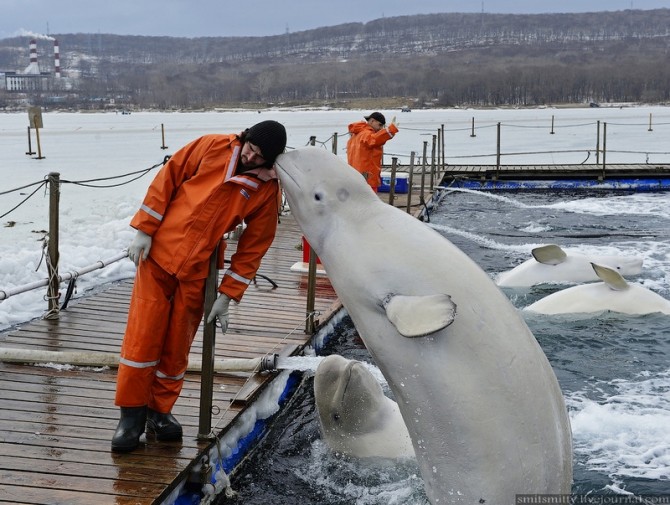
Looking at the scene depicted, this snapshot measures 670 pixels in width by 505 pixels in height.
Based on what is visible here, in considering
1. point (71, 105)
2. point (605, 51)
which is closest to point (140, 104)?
point (71, 105)

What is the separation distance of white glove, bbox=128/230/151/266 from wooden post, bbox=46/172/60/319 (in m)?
2.61

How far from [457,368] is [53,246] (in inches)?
178

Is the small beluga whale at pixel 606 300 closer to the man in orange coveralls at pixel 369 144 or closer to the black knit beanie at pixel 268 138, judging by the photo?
the man in orange coveralls at pixel 369 144

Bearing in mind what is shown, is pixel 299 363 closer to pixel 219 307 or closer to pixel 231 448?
pixel 231 448

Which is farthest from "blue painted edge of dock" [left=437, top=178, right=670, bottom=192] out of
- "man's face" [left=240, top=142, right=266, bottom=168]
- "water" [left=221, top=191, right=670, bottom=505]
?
"man's face" [left=240, top=142, right=266, bottom=168]

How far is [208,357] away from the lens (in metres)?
4.54

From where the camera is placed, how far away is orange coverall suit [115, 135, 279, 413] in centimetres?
412

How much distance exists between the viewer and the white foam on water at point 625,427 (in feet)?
17.6

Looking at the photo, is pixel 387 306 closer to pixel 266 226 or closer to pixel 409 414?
pixel 409 414

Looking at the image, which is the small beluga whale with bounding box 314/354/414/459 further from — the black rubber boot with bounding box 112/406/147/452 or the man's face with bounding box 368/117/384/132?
the man's face with bounding box 368/117/384/132

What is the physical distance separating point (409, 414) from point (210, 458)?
1.56 metres

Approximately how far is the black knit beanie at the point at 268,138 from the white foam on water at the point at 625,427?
118 inches

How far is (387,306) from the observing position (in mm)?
3434

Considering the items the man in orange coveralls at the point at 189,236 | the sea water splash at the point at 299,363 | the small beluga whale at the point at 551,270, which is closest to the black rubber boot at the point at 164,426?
the man in orange coveralls at the point at 189,236
